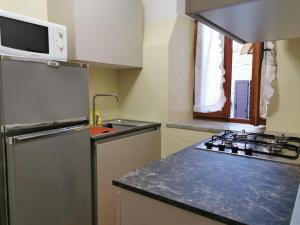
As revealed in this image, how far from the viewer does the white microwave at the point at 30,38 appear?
1.26 metres

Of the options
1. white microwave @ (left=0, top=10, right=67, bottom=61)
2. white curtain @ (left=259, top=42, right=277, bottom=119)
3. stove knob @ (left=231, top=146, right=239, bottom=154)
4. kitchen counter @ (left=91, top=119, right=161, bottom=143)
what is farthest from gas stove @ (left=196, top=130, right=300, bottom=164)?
white microwave @ (left=0, top=10, right=67, bottom=61)

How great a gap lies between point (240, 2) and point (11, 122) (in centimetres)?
113

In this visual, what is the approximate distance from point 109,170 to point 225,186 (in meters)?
1.15

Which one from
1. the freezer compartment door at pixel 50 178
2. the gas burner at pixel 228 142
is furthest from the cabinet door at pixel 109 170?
the gas burner at pixel 228 142

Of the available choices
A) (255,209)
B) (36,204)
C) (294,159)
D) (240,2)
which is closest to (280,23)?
(240,2)

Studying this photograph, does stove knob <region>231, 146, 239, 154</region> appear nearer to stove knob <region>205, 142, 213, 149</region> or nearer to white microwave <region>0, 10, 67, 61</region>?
stove knob <region>205, 142, 213, 149</region>

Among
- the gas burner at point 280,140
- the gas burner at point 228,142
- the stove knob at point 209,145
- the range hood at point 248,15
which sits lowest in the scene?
the stove knob at point 209,145

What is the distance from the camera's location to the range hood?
690 millimetres

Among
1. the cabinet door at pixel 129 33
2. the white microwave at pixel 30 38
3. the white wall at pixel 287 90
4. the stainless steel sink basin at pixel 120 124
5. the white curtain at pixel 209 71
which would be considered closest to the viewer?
the white microwave at pixel 30 38

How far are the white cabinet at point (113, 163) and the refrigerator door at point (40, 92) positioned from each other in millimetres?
401

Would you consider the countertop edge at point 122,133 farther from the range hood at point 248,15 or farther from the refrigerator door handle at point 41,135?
the range hood at point 248,15

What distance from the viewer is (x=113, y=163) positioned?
1874mm

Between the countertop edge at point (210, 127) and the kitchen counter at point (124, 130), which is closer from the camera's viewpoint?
the kitchen counter at point (124, 130)

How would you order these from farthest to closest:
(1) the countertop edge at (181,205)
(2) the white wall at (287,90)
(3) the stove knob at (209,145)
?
(2) the white wall at (287,90), (3) the stove knob at (209,145), (1) the countertop edge at (181,205)
